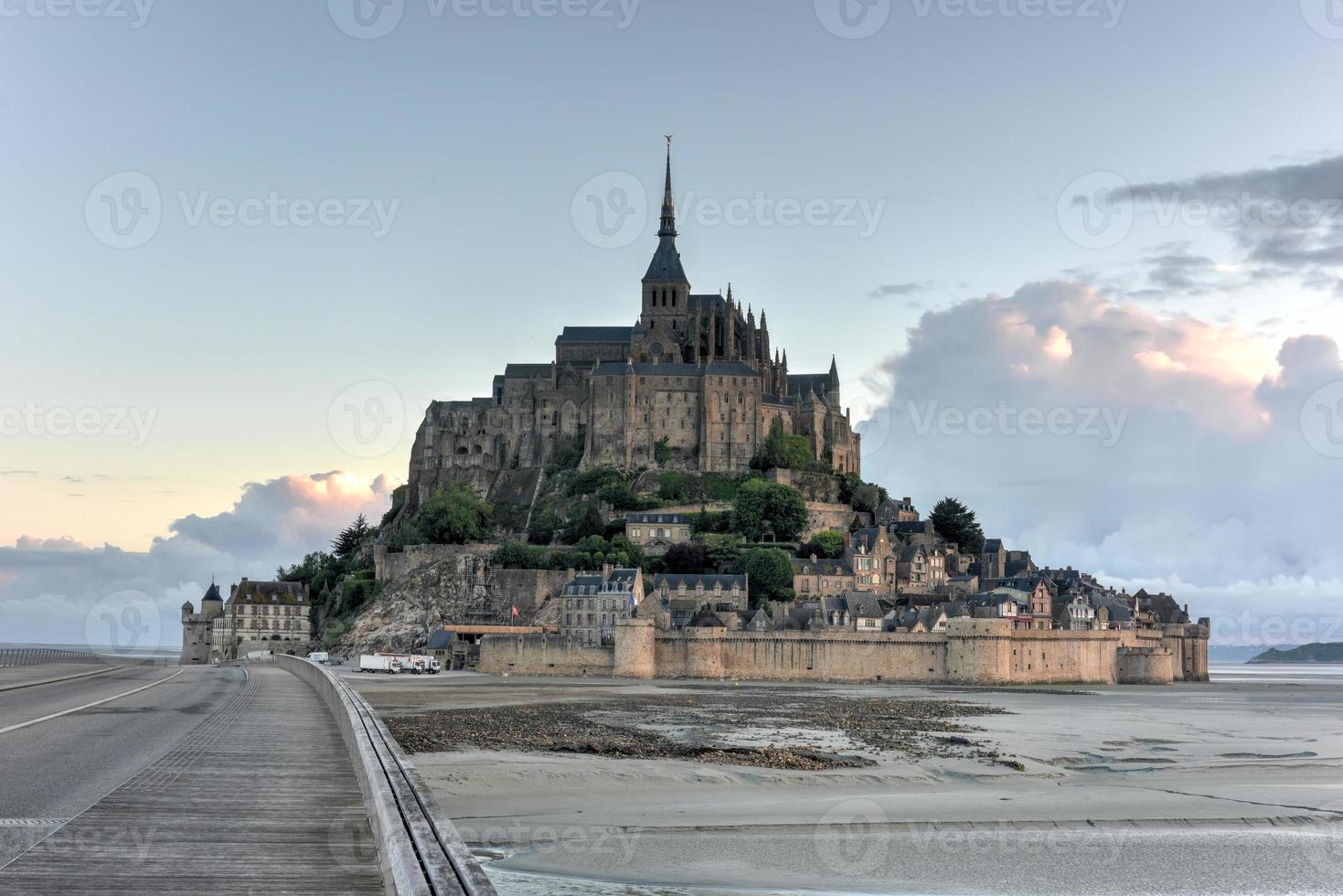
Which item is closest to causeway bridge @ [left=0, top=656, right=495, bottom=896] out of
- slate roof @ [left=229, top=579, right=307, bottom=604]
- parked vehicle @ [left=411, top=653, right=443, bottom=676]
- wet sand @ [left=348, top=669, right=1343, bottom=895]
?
wet sand @ [left=348, top=669, right=1343, bottom=895]

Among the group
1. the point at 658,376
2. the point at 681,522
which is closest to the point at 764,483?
the point at 681,522

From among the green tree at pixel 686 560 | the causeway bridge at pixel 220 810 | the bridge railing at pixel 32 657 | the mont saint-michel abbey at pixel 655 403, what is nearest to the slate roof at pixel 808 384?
the mont saint-michel abbey at pixel 655 403

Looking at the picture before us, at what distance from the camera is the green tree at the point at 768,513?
331 feet

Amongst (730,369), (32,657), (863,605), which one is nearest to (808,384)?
(730,369)

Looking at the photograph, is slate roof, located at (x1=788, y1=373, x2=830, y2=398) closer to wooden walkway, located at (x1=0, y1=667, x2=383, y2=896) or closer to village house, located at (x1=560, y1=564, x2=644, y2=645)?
village house, located at (x1=560, y1=564, x2=644, y2=645)

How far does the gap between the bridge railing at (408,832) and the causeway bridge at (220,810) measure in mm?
18

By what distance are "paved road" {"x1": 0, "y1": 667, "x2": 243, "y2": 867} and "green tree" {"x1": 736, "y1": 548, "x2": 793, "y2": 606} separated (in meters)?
55.9

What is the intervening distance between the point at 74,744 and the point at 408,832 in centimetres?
1251

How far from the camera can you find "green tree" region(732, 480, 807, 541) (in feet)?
331

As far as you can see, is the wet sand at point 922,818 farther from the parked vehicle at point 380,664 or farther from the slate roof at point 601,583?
the slate roof at point 601,583

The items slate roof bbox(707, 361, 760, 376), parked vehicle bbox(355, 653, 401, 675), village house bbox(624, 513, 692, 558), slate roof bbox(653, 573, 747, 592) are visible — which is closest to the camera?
parked vehicle bbox(355, 653, 401, 675)

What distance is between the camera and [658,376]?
113 m

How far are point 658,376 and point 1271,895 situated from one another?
3803 inches

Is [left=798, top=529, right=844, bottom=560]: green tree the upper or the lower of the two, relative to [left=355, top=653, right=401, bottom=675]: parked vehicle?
upper
